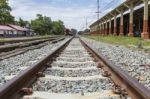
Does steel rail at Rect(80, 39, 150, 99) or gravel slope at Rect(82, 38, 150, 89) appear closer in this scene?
steel rail at Rect(80, 39, 150, 99)

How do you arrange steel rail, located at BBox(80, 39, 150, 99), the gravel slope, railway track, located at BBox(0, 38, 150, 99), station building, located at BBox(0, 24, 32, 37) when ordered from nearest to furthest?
steel rail, located at BBox(80, 39, 150, 99)
railway track, located at BBox(0, 38, 150, 99)
the gravel slope
station building, located at BBox(0, 24, 32, 37)

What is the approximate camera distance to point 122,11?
65.2 m

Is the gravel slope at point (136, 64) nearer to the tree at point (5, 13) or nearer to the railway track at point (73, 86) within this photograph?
the railway track at point (73, 86)

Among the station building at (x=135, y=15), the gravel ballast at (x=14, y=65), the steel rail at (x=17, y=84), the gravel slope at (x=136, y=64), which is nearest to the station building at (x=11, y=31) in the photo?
the station building at (x=135, y=15)

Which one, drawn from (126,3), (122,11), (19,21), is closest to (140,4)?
(126,3)

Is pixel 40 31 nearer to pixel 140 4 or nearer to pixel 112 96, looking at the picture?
pixel 140 4

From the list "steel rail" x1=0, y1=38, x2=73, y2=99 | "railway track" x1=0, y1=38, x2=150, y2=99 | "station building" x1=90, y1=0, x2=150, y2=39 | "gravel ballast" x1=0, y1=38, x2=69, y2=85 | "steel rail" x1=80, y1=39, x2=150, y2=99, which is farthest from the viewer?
"station building" x1=90, y1=0, x2=150, y2=39

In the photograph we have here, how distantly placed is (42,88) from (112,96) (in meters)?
1.39

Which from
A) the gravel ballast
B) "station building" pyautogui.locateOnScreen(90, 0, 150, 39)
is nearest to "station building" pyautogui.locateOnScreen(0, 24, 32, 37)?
"station building" pyautogui.locateOnScreen(90, 0, 150, 39)

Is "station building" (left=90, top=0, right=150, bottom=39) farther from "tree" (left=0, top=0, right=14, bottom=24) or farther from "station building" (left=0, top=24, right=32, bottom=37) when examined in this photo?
"station building" (left=0, top=24, right=32, bottom=37)

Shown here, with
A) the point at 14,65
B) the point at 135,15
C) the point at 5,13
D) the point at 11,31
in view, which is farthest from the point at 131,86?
the point at 11,31

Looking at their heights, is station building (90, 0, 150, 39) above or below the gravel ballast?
above

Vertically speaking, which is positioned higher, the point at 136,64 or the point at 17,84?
the point at 17,84

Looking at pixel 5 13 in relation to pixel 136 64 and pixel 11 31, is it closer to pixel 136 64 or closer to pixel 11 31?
pixel 11 31
